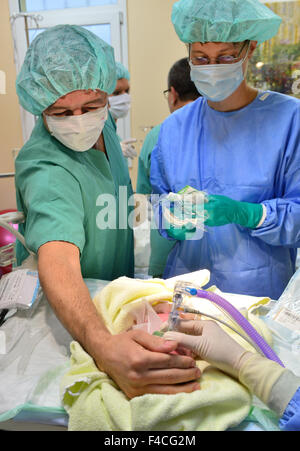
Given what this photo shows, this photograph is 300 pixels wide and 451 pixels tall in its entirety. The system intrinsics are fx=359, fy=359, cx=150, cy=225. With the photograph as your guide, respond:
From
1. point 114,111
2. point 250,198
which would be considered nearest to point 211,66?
point 250,198

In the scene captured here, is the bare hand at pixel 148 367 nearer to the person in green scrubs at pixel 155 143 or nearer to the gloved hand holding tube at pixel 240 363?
the gloved hand holding tube at pixel 240 363

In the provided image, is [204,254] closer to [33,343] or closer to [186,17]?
[33,343]

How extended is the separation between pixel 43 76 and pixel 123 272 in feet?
2.59

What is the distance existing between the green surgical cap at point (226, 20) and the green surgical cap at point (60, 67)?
318mm

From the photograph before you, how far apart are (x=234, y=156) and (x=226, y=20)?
Result: 432 millimetres

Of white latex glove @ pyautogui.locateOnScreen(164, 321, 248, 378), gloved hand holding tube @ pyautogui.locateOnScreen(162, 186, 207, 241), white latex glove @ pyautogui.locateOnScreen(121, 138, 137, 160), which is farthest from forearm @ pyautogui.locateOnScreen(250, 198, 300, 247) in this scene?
white latex glove @ pyautogui.locateOnScreen(121, 138, 137, 160)

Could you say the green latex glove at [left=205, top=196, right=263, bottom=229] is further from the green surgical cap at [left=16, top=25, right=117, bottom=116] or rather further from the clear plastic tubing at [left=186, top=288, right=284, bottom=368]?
the green surgical cap at [left=16, top=25, right=117, bottom=116]

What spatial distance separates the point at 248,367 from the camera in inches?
28.9

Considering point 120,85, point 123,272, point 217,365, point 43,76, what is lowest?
point 123,272

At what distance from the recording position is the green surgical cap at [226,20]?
45.4 inches

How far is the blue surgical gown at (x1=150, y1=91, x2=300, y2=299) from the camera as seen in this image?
121 cm

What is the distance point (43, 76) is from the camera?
1145 millimetres
